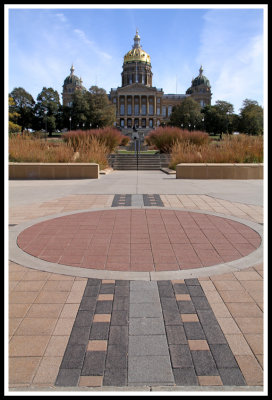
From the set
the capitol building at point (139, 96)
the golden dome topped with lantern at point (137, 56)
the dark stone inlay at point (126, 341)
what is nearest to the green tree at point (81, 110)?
the capitol building at point (139, 96)

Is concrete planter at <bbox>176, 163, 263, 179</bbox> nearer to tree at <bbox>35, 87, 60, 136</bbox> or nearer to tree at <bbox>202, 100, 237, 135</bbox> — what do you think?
tree at <bbox>202, 100, 237, 135</bbox>

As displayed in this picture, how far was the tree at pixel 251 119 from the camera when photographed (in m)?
62.3

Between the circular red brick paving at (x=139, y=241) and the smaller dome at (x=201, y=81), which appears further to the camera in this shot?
the smaller dome at (x=201, y=81)

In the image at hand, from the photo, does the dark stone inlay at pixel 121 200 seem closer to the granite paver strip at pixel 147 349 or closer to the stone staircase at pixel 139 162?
the granite paver strip at pixel 147 349

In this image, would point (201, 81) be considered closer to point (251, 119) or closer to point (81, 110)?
point (251, 119)

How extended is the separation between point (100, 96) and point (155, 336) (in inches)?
2587

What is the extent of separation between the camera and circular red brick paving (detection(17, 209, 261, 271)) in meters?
4.34

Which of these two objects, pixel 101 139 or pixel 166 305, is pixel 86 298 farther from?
pixel 101 139

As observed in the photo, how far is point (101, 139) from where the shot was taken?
2250cm

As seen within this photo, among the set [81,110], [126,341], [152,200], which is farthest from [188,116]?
[126,341]

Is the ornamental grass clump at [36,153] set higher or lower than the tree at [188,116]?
lower

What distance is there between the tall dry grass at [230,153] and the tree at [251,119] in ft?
158

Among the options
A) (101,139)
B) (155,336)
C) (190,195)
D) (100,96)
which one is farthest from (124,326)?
(100,96)

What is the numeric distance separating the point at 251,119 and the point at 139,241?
64935 mm
